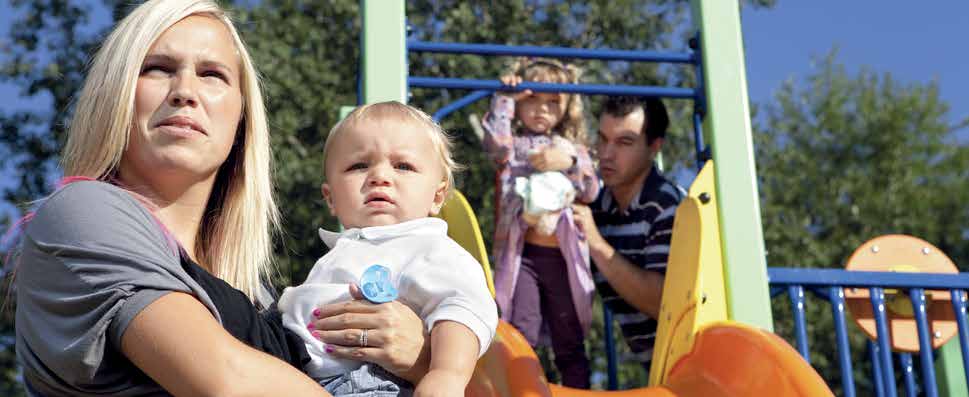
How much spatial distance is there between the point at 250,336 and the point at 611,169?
2.77 metres

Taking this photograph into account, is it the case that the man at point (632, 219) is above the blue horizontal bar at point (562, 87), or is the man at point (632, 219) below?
below

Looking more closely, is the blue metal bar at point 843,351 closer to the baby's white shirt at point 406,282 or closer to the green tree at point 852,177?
the baby's white shirt at point 406,282

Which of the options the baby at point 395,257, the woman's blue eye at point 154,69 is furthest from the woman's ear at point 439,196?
the woman's blue eye at point 154,69

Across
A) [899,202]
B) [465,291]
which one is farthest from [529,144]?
[899,202]

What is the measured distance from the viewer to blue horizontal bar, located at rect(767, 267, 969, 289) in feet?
11.2

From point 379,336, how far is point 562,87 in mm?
2291

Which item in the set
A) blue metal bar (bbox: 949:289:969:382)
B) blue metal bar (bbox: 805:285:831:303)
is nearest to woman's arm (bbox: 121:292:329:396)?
blue metal bar (bbox: 805:285:831:303)

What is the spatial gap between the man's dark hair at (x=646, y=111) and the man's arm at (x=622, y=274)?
46 cm

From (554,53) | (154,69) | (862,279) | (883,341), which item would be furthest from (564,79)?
(154,69)

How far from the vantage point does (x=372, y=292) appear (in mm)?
1745

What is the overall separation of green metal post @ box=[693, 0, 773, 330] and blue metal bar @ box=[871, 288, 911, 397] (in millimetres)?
476

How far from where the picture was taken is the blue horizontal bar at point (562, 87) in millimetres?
3752

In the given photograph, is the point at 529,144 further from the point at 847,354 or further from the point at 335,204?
the point at 335,204

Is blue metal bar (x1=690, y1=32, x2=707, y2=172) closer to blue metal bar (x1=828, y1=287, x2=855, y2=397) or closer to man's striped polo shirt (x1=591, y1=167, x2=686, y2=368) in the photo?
man's striped polo shirt (x1=591, y1=167, x2=686, y2=368)
